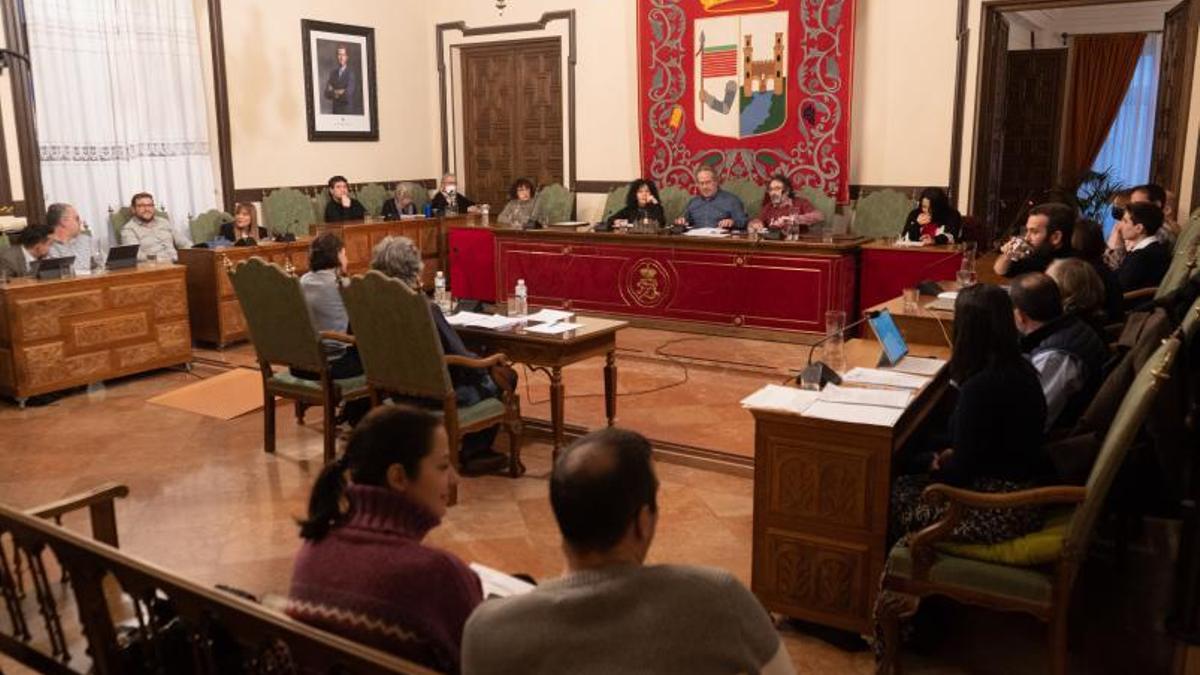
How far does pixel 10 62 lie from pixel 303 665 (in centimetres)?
709

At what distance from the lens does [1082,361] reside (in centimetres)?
313

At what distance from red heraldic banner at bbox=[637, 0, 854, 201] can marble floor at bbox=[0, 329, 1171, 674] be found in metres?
2.53

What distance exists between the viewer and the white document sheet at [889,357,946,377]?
338cm

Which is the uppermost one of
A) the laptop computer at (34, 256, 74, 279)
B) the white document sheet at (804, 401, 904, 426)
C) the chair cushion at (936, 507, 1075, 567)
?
the laptop computer at (34, 256, 74, 279)

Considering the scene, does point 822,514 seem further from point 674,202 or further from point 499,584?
point 674,202

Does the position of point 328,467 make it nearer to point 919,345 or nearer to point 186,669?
point 186,669

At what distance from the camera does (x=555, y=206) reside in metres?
9.41

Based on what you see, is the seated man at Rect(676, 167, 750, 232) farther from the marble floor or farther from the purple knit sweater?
the purple knit sweater

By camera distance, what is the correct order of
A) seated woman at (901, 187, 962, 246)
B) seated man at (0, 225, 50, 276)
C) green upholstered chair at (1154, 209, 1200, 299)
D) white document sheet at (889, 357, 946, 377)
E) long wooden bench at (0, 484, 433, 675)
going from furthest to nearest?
seated woman at (901, 187, 962, 246) → seated man at (0, 225, 50, 276) → green upholstered chair at (1154, 209, 1200, 299) → white document sheet at (889, 357, 946, 377) → long wooden bench at (0, 484, 433, 675)

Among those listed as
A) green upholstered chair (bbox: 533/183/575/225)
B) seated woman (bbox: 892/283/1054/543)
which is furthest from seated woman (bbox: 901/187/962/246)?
seated woman (bbox: 892/283/1054/543)

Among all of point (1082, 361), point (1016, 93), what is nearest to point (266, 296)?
point (1082, 361)

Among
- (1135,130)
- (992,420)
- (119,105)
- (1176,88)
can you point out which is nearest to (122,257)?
(119,105)

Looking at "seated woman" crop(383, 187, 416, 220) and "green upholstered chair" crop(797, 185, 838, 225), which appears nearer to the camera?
"green upholstered chair" crop(797, 185, 838, 225)

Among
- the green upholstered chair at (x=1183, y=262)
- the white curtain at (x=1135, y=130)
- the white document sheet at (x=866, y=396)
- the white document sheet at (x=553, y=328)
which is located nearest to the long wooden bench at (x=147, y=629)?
the white document sheet at (x=866, y=396)
